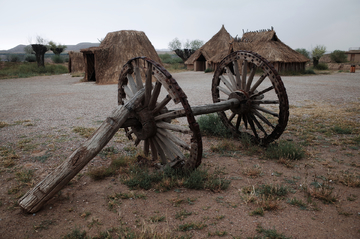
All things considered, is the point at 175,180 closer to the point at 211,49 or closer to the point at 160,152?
the point at 160,152

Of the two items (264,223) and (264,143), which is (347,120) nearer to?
(264,143)

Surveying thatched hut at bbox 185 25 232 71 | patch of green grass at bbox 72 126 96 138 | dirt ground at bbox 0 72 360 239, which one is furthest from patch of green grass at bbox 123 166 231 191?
thatched hut at bbox 185 25 232 71

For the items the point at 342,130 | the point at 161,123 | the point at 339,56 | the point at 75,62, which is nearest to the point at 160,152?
the point at 161,123

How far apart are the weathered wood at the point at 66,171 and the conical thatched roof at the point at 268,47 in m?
18.2

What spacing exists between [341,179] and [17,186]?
4.57 metres

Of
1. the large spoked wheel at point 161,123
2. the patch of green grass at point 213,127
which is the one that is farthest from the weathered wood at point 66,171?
the patch of green grass at point 213,127

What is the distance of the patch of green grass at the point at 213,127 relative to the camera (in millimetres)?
5598

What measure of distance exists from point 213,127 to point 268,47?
16.7 metres

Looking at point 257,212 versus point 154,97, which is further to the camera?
point 154,97

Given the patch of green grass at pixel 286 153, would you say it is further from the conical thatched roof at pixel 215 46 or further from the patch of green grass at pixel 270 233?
the conical thatched roof at pixel 215 46

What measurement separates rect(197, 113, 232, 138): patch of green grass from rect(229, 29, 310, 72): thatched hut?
50.6ft

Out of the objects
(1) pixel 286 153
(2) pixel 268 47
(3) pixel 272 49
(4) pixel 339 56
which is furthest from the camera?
(4) pixel 339 56

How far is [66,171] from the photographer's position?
3.01 meters

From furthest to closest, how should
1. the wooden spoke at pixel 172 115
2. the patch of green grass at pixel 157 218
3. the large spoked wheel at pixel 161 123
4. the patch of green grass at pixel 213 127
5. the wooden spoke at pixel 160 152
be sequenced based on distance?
1. the patch of green grass at pixel 213 127
2. the wooden spoke at pixel 160 152
3. the wooden spoke at pixel 172 115
4. the large spoked wheel at pixel 161 123
5. the patch of green grass at pixel 157 218
